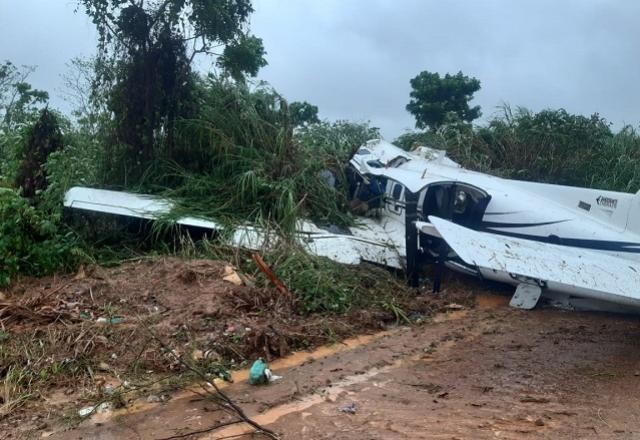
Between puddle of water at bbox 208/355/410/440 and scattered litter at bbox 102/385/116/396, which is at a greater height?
puddle of water at bbox 208/355/410/440

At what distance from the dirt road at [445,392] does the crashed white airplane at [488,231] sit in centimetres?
64

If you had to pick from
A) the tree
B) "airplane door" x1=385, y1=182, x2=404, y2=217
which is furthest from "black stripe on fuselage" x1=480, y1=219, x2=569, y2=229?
the tree

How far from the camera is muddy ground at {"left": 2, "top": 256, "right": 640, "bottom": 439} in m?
4.49

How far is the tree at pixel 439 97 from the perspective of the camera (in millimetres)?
20953

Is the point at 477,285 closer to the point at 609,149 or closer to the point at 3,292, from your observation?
the point at 3,292

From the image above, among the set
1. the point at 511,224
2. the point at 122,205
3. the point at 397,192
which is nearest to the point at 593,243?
the point at 511,224

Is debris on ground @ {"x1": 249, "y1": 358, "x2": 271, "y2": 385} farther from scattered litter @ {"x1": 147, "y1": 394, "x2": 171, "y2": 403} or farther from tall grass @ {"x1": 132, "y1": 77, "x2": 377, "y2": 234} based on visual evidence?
tall grass @ {"x1": 132, "y1": 77, "x2": 377, "y2": 234}

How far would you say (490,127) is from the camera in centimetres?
1526

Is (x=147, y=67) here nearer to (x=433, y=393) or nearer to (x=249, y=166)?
(x=249, y=166)

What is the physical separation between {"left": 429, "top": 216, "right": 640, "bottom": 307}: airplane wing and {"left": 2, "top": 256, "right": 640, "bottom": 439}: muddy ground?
2.14 feet

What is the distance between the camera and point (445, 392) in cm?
519

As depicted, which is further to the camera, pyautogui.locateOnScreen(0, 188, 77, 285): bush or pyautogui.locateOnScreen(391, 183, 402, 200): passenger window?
pyautogui.locateOnScreen(391, 183, 402, 200): passenger window

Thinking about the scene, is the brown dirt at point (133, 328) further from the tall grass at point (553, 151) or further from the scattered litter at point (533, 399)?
the tall grass at point (553, 151)

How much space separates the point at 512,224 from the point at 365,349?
2.98m
